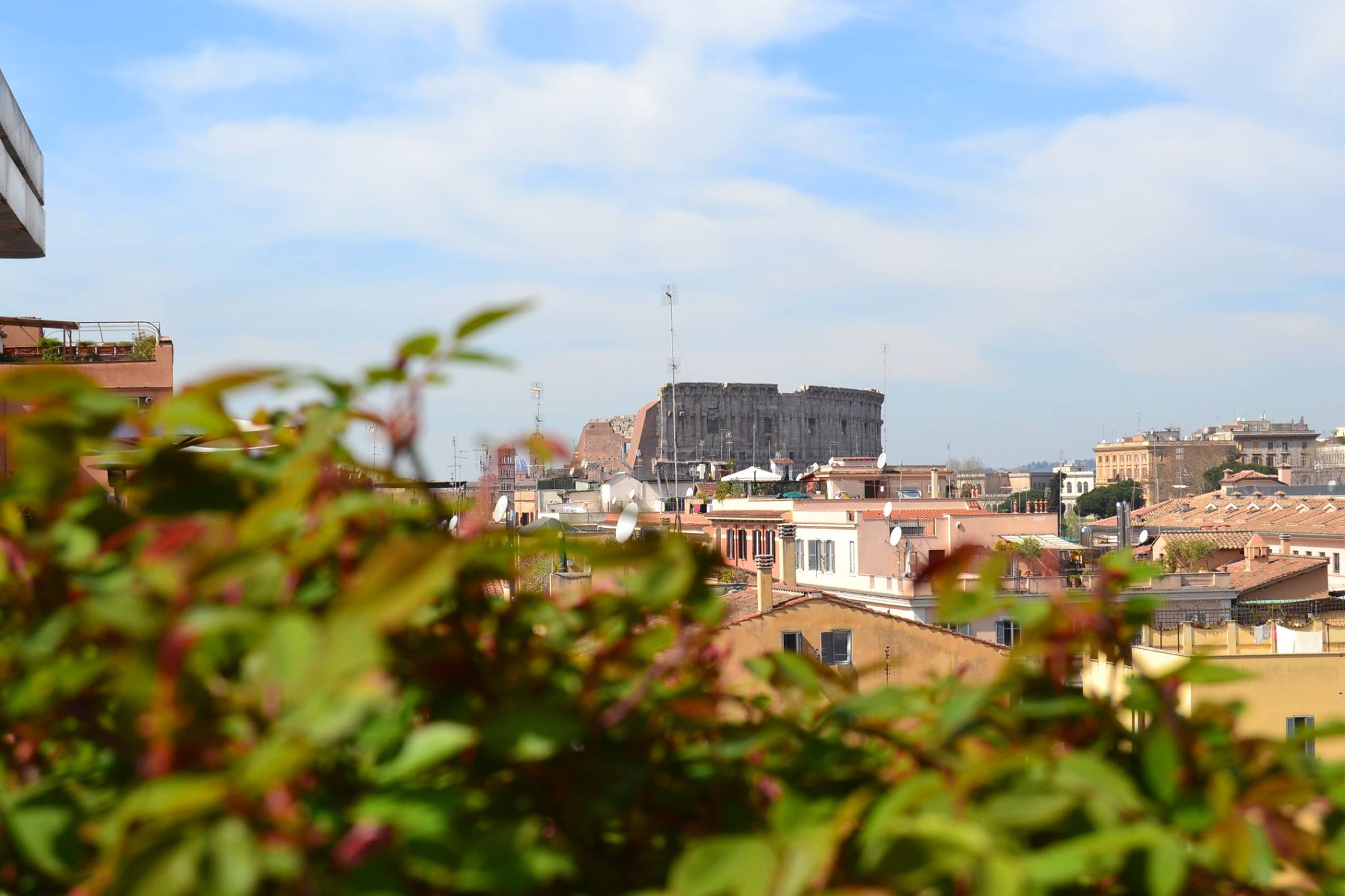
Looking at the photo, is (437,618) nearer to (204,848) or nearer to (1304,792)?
(204,848)

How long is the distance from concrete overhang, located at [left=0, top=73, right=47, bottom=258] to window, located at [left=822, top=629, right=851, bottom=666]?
1029 centimetres

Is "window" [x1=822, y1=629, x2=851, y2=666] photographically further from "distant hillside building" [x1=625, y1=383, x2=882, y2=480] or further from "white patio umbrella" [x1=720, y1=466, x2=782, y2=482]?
"distant hillside building" [x1=625, y1=383, x2=882, y2=480]

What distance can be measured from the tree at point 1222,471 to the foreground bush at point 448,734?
97.3 meters

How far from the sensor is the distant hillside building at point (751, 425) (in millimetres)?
79625

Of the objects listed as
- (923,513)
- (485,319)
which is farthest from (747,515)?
(485,319)

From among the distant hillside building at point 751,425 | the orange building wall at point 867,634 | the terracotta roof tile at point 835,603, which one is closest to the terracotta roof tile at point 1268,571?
the terracotta roof tile at point 835,603

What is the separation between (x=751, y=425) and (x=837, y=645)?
68.7 meters

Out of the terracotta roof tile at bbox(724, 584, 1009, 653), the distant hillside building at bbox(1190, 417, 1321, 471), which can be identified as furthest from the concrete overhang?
the distant hillside building at bbox(1190, 417, 1321, 471)

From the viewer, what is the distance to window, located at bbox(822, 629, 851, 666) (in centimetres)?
1550

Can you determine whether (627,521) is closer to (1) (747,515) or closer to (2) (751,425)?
→ (1) (747,515)

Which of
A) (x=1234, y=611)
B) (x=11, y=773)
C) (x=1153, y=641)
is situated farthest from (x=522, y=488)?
(x=11, y=773)

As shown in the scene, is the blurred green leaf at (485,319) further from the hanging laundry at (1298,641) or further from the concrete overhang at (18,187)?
the hanging laundry at (1298,641)

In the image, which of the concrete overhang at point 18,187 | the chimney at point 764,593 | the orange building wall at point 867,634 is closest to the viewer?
the concrete overhang at point 18,187

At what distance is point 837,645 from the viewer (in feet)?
51.7
